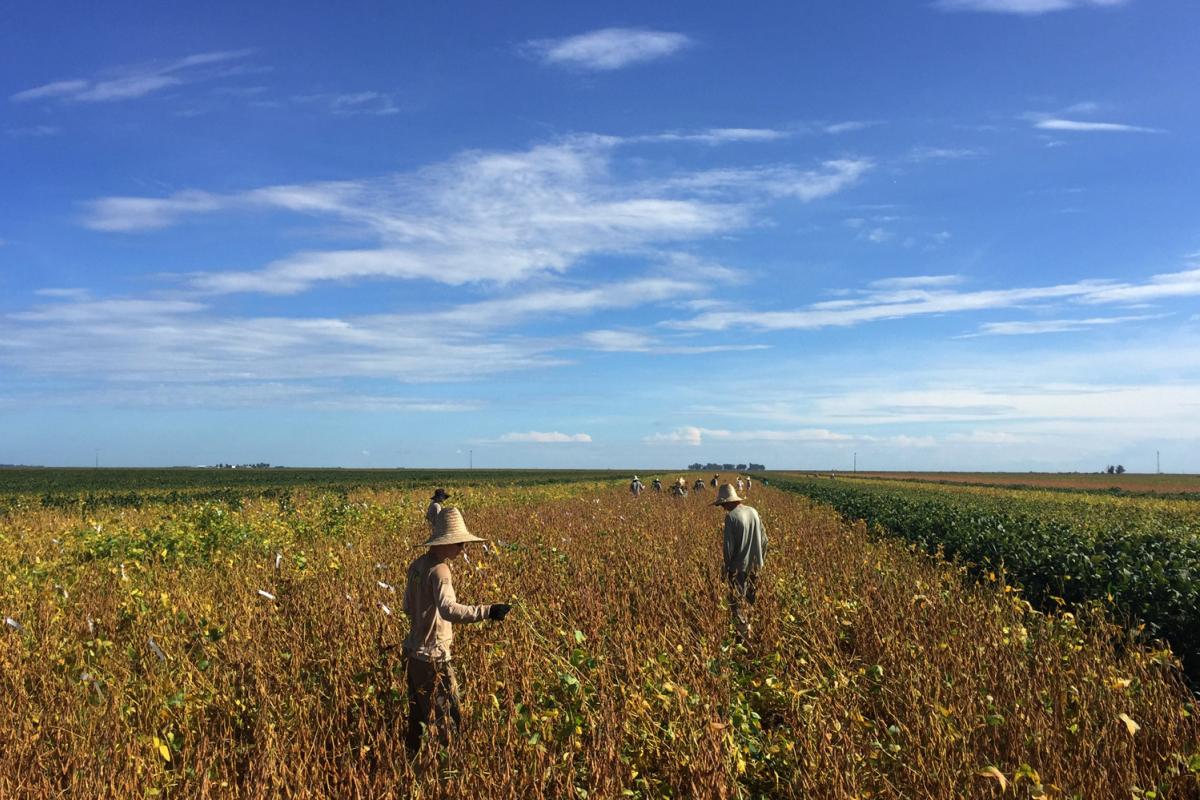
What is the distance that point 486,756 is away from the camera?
12.8 feet

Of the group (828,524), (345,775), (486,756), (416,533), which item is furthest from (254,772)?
(828,524)

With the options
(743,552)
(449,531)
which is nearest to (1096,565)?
(743,552)

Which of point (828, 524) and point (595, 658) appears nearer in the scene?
point (595, 658)

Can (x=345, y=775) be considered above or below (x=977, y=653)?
below

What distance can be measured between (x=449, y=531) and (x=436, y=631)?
1.89ft

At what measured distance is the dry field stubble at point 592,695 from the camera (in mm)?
3580

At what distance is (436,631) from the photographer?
170 inches

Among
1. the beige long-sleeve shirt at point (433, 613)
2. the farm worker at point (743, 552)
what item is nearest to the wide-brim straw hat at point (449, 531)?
the beige long-sleeve shirt at point (433, 613)

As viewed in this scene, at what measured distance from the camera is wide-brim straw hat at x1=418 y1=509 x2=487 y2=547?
4293 mm

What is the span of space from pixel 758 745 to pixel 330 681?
2798mm

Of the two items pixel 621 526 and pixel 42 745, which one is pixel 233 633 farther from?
pixel 621 526

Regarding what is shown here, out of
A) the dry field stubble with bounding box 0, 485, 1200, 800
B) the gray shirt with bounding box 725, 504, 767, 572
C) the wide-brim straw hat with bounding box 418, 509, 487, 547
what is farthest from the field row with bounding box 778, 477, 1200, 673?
the wide-brim straw hat with bounding box 418, 509, 487, 547

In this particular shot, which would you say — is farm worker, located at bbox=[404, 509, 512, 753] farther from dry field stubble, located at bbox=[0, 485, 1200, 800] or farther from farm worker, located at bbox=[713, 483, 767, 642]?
farm worker, located at bbox=[713, 483, 767, 642]

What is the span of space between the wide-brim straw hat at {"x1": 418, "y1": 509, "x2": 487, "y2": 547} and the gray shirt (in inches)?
164
